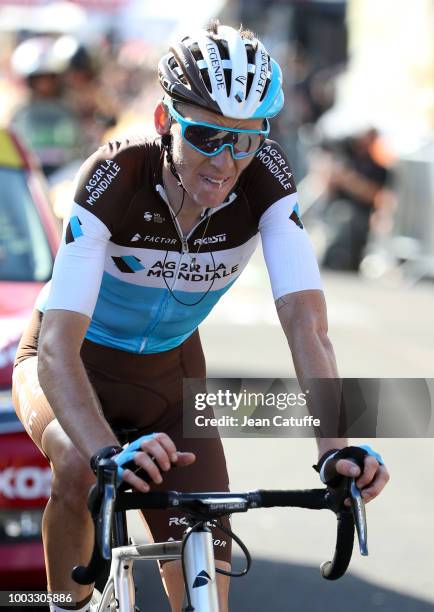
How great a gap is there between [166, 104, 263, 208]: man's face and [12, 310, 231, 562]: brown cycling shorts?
2.30ft

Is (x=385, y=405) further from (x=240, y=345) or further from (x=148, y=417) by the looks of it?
(x=240, y=345)

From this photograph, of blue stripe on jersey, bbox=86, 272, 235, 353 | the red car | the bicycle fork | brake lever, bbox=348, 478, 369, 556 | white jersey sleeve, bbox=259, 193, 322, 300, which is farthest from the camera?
the red car

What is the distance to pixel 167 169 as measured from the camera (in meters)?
3.95

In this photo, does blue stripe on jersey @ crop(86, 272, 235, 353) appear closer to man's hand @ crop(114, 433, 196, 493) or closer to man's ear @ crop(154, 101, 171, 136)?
man's ear @ crop(154, 101, 171, 136)

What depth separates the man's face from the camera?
12.1 feet

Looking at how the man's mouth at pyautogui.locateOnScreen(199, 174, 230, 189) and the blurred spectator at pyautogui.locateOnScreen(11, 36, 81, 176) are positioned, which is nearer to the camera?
the man's mouth at pyautogui.locateOnScreen(199, 174, 230, 189)

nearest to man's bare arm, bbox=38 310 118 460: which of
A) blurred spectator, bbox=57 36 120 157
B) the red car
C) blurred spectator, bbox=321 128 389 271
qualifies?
the red car

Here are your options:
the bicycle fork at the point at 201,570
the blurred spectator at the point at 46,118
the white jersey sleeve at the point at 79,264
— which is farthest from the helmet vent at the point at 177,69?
the blurred spectator at the point at 46,118

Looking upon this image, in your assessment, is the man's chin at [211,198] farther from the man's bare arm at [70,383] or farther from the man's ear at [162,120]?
the man's bare arm at [70,383]

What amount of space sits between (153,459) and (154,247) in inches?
40.2

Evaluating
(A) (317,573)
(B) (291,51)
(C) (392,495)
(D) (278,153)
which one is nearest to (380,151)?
(B) (291,51)

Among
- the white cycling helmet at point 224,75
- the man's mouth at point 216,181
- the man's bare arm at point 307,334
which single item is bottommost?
the man's bare arm at point 307,334

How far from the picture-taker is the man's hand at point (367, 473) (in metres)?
3.22

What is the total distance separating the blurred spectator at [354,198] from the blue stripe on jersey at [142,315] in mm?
12212
